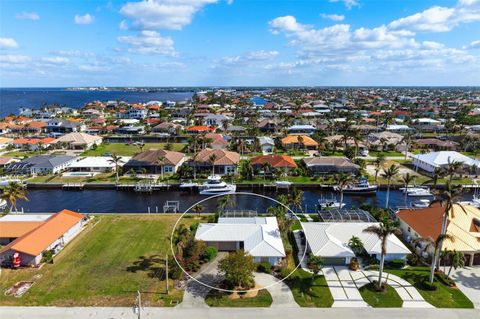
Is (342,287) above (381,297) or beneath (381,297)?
beneath

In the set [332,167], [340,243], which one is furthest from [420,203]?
[340,243]

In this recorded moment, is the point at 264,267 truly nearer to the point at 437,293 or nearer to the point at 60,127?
the point at 437,293

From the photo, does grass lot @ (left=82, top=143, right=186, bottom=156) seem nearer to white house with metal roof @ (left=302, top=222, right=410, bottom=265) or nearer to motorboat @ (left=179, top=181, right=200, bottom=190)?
motorboat @ (left=179, top=181, right=200, bottom=190)

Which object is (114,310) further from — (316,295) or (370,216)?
(370,216)

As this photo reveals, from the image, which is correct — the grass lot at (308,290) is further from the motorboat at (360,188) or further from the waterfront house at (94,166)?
the waterfront house at (94,166)

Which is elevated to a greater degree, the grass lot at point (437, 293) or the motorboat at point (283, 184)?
the motorboat at point (283, 184)

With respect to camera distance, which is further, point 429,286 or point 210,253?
point 210,253

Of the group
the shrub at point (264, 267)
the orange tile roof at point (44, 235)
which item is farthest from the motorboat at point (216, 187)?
the shrub at point (264, 267)
